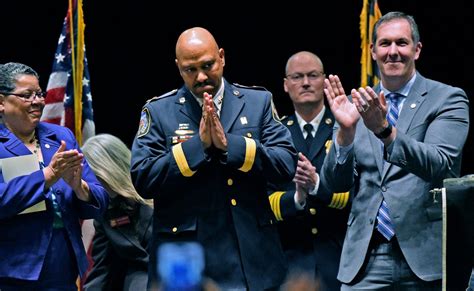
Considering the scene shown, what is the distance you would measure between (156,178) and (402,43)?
4.17 feet

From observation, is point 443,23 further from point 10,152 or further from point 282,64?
point 10,152

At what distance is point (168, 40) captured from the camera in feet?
24.8

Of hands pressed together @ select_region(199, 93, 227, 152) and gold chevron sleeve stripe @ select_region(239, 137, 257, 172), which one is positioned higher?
hands pressed together @ select_region(199, 93, 227, 152)

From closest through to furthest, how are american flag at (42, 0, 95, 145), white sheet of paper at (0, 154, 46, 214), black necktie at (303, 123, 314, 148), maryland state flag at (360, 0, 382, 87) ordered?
white sheet of paper at (0, 154, 46, 214) < black necktie at (303, 123, 314, 148) < maryland state flag at (360, 0, 382, 87) < american flag at (42, 0, 95, 145)

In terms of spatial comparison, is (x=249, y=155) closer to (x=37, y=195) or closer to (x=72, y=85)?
(x=37, y=195)

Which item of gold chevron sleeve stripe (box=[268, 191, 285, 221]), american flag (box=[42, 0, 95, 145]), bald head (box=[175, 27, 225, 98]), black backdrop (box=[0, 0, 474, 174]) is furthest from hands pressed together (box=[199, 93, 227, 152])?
black backdrop (box=[0, 0, 474, 174])

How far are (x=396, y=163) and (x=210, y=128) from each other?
786mm

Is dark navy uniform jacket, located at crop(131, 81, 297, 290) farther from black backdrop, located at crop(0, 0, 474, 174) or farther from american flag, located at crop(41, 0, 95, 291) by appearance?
black backdrop, located at crop(0, 0, 474, 174)

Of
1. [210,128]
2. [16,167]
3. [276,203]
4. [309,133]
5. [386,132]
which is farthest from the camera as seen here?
[309,133]

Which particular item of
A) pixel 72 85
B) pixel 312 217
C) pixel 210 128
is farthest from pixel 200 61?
pixel 72 85

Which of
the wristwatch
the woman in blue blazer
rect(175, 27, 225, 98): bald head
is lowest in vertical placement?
the woman in blue blazer

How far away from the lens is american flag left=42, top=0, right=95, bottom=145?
680 cm

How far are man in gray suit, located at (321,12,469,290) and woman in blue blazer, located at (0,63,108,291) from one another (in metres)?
1.12

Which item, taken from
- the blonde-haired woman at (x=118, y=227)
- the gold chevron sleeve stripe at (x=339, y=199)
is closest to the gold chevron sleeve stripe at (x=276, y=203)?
the gold chevron sleeve stripe at (x=339, y=199)
